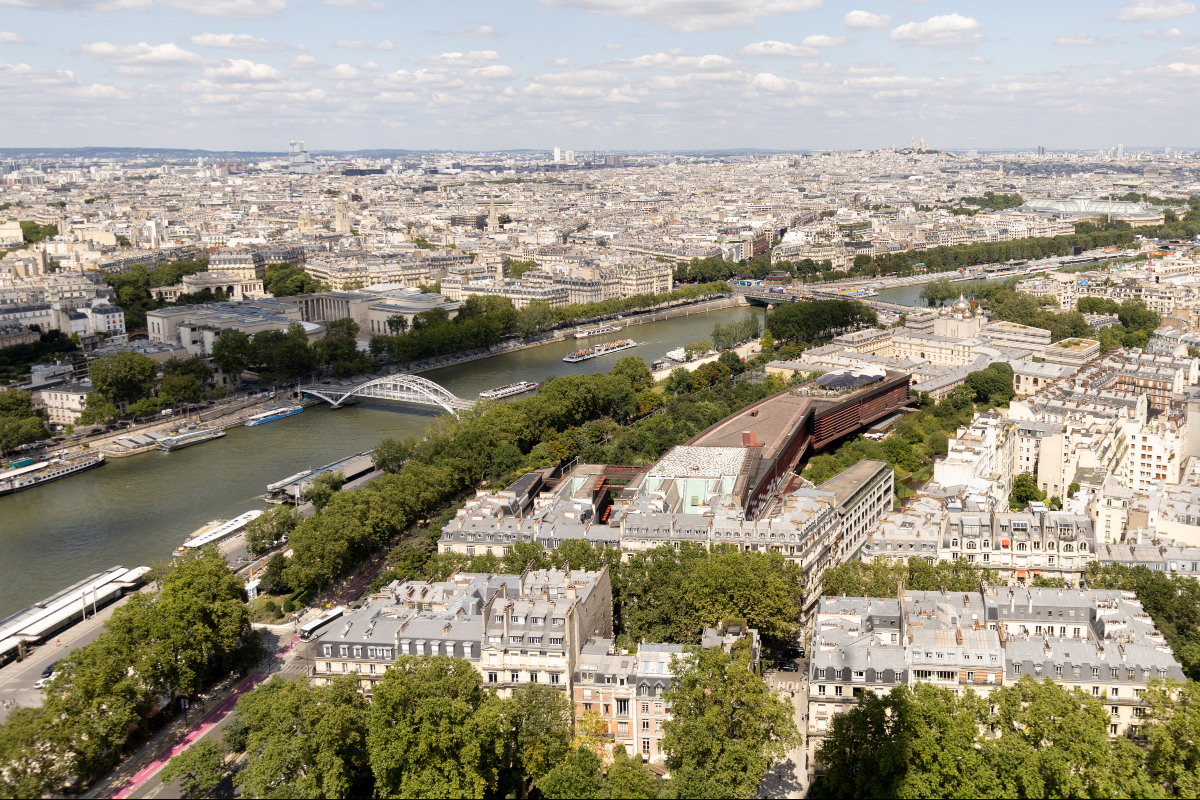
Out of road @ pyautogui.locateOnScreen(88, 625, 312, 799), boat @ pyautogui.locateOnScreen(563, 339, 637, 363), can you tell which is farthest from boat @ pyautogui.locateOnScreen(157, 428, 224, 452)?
boat @ pyautogui.locateOnScreen(563, 339, 637, 363)

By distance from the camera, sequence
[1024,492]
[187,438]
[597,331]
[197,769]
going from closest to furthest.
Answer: [197,769], [1024,492], [187,438], [597,331]

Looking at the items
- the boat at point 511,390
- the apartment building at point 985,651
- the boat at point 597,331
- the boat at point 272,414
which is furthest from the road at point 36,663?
the boat at point 597,331

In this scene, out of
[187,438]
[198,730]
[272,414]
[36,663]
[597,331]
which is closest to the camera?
[198,730]

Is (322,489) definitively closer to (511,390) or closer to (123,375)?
(511,390)

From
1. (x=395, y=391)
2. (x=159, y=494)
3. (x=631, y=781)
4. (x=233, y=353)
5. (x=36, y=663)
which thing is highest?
(x=233, y=353)

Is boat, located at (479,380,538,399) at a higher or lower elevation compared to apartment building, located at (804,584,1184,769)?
lower

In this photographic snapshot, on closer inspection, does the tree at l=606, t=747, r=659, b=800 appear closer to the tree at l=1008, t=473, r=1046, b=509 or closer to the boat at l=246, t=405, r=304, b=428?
the tree at l=1008, t=473, r=1046, b=509

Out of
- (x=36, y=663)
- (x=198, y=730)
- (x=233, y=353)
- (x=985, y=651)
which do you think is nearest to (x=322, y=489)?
(x=36, y=663)

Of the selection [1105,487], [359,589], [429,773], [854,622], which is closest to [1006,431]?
[1105,487]
